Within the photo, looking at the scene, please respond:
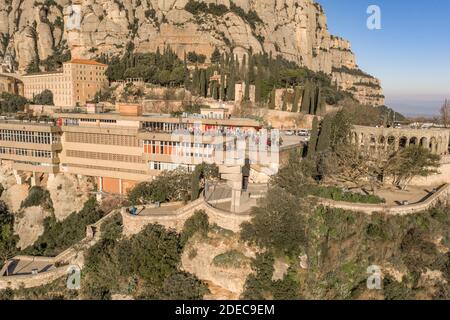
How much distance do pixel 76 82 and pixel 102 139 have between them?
42515mm

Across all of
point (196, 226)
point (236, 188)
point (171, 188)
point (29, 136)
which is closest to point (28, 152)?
point (29, 136)

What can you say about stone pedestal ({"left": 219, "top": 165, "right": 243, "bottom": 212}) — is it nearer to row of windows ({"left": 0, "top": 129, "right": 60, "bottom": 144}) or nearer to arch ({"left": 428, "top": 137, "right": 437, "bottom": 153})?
arch ({"left": 428, "top": 137, "right": 437, "bottom": 153})

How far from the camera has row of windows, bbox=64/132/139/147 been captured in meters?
37.3

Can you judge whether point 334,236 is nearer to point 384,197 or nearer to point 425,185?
point 384,197

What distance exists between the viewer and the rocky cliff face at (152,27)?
93875mm

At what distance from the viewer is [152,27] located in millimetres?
97812

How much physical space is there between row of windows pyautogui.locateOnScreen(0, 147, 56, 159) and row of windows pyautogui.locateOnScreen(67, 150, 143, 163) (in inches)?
76.3

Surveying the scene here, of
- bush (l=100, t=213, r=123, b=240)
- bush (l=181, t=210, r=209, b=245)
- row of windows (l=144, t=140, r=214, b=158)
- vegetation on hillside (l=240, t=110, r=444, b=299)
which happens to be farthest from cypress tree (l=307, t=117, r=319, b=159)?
bush (l=100, t=213, r=123, b=240)

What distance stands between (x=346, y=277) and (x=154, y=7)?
9692 cm

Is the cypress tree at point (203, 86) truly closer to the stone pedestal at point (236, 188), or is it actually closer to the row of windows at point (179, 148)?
the row of windows at point (179, 148)

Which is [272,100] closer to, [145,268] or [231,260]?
[231,260]

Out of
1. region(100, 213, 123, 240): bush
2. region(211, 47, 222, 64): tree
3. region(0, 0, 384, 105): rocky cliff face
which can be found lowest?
region(100, 213, 123, 240): bush

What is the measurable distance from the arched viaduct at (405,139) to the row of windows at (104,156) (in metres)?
20.8

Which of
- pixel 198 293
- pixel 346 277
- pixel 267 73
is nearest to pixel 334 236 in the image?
pixel 346 277
